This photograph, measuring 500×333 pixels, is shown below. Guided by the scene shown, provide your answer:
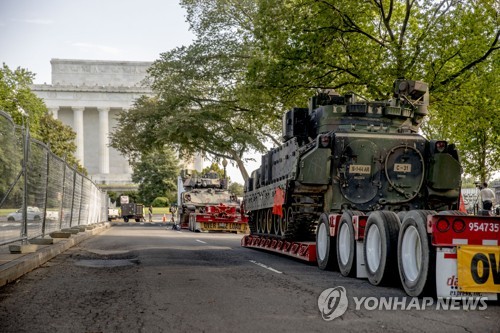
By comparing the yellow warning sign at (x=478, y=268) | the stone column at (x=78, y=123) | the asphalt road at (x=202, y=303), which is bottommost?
the asphalt road at (x=202, y=303)

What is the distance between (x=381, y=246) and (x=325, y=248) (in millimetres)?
2998

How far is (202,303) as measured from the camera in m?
8.75

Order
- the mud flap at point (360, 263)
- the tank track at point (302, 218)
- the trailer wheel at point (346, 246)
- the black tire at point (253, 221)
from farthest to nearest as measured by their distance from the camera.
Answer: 1. the black tire at point (253, 221)
2. the tank track at point (302, 218)
3. the trailer wheel at point (346, 246)
4. the mud flap at point (360, 263)

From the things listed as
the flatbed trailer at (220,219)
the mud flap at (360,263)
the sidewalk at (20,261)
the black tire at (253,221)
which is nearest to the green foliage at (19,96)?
the flatbed trailer at (220,219)

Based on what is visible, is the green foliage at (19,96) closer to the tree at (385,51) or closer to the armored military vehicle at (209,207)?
the armored military vehicle at (209,207)

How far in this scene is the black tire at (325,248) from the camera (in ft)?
43.8

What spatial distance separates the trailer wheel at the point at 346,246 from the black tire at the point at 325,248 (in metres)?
0.36

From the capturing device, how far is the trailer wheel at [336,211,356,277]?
1208 cm

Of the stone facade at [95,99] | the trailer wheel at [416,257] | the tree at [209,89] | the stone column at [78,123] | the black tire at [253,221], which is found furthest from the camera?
the stone column at [78,123]

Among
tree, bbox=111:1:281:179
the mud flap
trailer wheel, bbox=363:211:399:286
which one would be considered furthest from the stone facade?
trailer wheel, bbox=363:211:399:286

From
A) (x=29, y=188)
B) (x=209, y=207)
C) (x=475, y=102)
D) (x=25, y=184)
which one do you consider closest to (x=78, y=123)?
(x=209, y=207)

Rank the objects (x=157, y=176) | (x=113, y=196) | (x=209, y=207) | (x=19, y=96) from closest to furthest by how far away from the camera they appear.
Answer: (x=209, y=207)
(x=19, y=96)
(x=157, y=176)
(x=113, y=196)

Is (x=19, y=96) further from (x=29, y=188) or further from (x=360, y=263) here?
(x=360, y=263)

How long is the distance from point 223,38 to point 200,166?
72634mm
